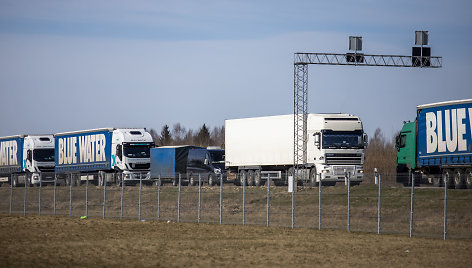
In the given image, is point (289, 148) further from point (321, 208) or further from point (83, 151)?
point (321, 208)

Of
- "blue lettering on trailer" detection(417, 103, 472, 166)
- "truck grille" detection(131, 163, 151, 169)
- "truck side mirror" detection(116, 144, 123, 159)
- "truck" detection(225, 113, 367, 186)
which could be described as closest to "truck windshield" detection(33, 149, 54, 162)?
"truck side mirror" detection(116, 144, 123, 159)

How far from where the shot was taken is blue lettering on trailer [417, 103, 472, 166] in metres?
42.1

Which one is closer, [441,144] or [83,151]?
[441,144]

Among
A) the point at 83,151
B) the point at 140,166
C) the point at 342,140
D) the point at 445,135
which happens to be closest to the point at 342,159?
the point at 342,140

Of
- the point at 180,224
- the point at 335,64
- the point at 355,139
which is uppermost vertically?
the point at 335,64

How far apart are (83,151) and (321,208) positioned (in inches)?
1397

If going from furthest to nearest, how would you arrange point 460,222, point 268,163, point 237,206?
point 268,163 → point 237,206 → point 460,222

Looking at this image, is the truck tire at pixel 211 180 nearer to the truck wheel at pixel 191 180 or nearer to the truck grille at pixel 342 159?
the truck wheel at pixel 191 180

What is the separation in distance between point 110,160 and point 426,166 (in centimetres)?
2292

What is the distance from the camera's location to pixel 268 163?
2112 inches

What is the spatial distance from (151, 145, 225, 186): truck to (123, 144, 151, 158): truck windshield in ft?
2.94

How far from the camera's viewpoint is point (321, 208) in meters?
31.8

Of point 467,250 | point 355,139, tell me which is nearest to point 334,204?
point 355,139

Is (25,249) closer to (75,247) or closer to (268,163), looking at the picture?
(75,247)
